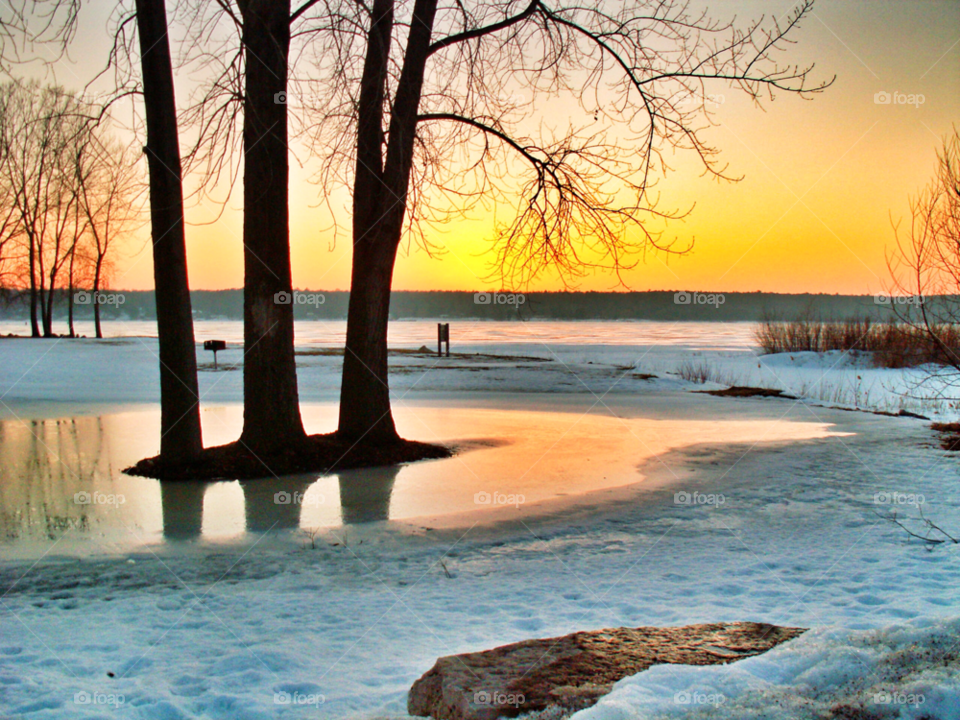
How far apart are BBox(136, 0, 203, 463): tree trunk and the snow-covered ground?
10.9 feet

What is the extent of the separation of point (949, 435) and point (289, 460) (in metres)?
10.8

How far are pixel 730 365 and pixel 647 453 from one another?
74.8 ft

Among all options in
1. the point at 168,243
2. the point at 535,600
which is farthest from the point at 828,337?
the point at 535,600

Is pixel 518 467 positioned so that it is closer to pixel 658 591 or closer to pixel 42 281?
pixel 658 591

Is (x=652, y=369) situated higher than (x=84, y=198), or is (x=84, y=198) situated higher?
(x=84, y=198)

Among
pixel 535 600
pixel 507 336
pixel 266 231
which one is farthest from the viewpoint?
pixel 507 336

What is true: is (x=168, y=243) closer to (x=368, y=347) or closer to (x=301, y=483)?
(x=368, y=347)

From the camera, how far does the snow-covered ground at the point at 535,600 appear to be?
11.4 feet

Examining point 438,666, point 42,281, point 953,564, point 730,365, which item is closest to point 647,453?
point 953,564

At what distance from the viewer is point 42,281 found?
4906cm

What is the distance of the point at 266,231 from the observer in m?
9.91

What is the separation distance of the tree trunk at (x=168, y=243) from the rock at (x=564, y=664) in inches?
268

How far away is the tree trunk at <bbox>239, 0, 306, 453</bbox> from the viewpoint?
9758 millimetres

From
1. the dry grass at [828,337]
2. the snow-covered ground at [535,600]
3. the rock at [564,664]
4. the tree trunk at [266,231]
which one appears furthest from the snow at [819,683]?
the dry grass at [828,337]
